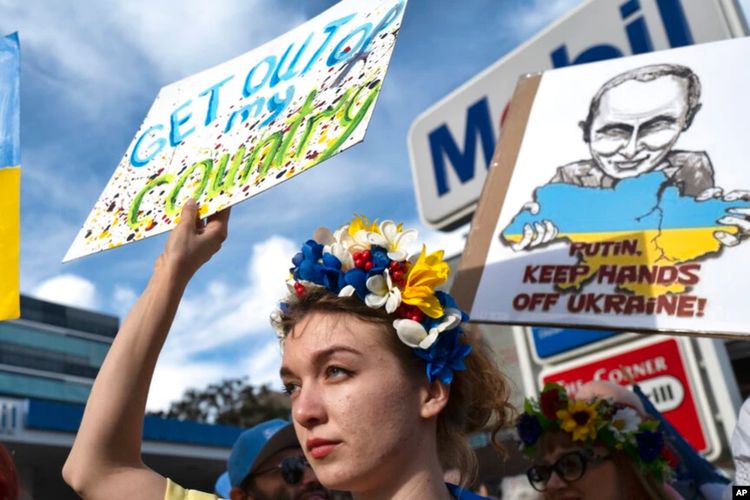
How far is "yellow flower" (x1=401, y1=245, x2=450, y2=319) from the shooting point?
1.68m

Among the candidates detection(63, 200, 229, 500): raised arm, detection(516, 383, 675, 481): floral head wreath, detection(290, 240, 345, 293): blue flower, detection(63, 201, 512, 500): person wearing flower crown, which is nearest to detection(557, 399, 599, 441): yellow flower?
detection(516, 383, 675, 481): floral head wreath

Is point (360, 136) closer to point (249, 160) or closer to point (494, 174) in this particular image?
point (249, 160)

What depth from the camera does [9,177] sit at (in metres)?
2.05

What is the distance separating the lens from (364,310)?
65.2 inches

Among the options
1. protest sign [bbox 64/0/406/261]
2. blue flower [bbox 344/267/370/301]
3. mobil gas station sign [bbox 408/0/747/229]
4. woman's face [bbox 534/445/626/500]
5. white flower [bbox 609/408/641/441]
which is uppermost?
mobil gas station sign [bbox 408/0/747/229]

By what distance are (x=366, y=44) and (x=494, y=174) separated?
83 centimetres

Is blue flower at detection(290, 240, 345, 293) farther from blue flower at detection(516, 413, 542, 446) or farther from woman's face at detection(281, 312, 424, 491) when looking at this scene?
blue flower at detection(516, 413, 542, 446)

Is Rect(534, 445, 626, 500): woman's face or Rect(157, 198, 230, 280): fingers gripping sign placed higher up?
Rect(157, 198, 230, 280): fingers gripping sign

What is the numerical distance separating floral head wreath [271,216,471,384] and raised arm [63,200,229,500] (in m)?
0.30

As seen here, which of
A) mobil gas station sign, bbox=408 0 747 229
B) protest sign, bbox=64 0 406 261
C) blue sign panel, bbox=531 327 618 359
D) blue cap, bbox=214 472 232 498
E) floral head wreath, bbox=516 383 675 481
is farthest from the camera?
blue sign panel, bbox=531 327 618 359

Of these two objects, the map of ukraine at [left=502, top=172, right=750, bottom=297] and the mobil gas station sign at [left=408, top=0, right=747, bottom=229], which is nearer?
the map of ukraine at [left=502, top=172, right=750, bottom=297]

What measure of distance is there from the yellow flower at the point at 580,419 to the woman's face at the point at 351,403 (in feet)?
4.85

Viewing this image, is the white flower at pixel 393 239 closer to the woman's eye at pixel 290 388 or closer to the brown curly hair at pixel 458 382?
the brown curly hair at pixel 458 382

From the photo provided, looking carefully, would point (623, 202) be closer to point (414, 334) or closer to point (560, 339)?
point (414, 334)
